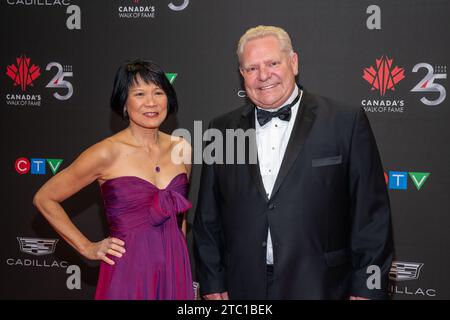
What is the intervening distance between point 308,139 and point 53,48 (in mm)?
2405

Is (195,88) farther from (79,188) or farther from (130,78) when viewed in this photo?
(79,188)

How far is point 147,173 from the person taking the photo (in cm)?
246

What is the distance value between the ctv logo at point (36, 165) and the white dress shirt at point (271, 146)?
2.07 m

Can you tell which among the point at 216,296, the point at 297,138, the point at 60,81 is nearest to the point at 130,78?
the point at 297,138

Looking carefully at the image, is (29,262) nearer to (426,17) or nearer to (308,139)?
(308,139)

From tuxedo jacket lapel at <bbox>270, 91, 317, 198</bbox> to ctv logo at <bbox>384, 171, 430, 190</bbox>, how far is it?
1.29 m

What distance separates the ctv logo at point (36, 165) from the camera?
12.6ft

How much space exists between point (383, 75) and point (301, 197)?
4.79ft

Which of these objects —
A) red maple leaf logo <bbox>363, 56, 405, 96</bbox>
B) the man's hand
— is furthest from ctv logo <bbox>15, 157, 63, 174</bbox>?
red maple leaf logo <bbox>363, 56, 405, 96</bbox>

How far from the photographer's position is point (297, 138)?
7.34 feet

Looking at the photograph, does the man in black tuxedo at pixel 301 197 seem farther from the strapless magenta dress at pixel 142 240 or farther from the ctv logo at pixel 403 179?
the ctv logo at pixel 403 179

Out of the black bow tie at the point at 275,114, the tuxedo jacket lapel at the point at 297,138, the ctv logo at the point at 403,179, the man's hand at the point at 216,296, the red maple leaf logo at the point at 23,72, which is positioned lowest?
the man's hand at the point at 216,296

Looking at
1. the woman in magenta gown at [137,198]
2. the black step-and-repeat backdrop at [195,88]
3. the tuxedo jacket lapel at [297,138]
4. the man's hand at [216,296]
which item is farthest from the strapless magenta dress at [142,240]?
the black step-and-repeat backdrop at [195,88]
